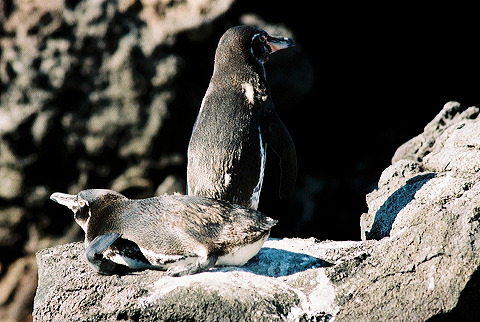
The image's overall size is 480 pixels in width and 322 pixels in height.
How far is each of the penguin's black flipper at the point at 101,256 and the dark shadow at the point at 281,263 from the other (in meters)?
0.52

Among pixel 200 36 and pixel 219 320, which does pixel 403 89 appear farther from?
pixel 219 320

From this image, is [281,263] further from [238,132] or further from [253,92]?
[253,92]

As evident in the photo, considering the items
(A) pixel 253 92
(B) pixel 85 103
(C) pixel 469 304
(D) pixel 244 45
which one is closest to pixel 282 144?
(A) pixel 253 92

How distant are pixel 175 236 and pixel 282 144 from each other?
0.93m

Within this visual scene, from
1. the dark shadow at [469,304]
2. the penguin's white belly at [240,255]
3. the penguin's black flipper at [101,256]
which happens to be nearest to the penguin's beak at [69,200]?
the penguin's black flipper at [101,256]

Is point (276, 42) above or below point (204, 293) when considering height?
above

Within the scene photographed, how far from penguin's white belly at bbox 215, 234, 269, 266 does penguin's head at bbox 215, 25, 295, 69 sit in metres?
1.04

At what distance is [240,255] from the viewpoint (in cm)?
273

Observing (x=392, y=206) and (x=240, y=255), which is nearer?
(x=240, y=255)

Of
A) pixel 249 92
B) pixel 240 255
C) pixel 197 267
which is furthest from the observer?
pixel 249 92

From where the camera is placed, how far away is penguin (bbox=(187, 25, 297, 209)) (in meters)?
3.17

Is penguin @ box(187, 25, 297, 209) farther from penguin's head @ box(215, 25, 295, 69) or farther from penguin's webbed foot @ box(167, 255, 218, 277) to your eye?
penguin's webbed foot @ box(167, 255, 218, 277)

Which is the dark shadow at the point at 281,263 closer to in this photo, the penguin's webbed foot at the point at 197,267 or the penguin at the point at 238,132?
the penguin's webbed foot at the point at 197,267

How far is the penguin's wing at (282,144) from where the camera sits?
3.34 m
